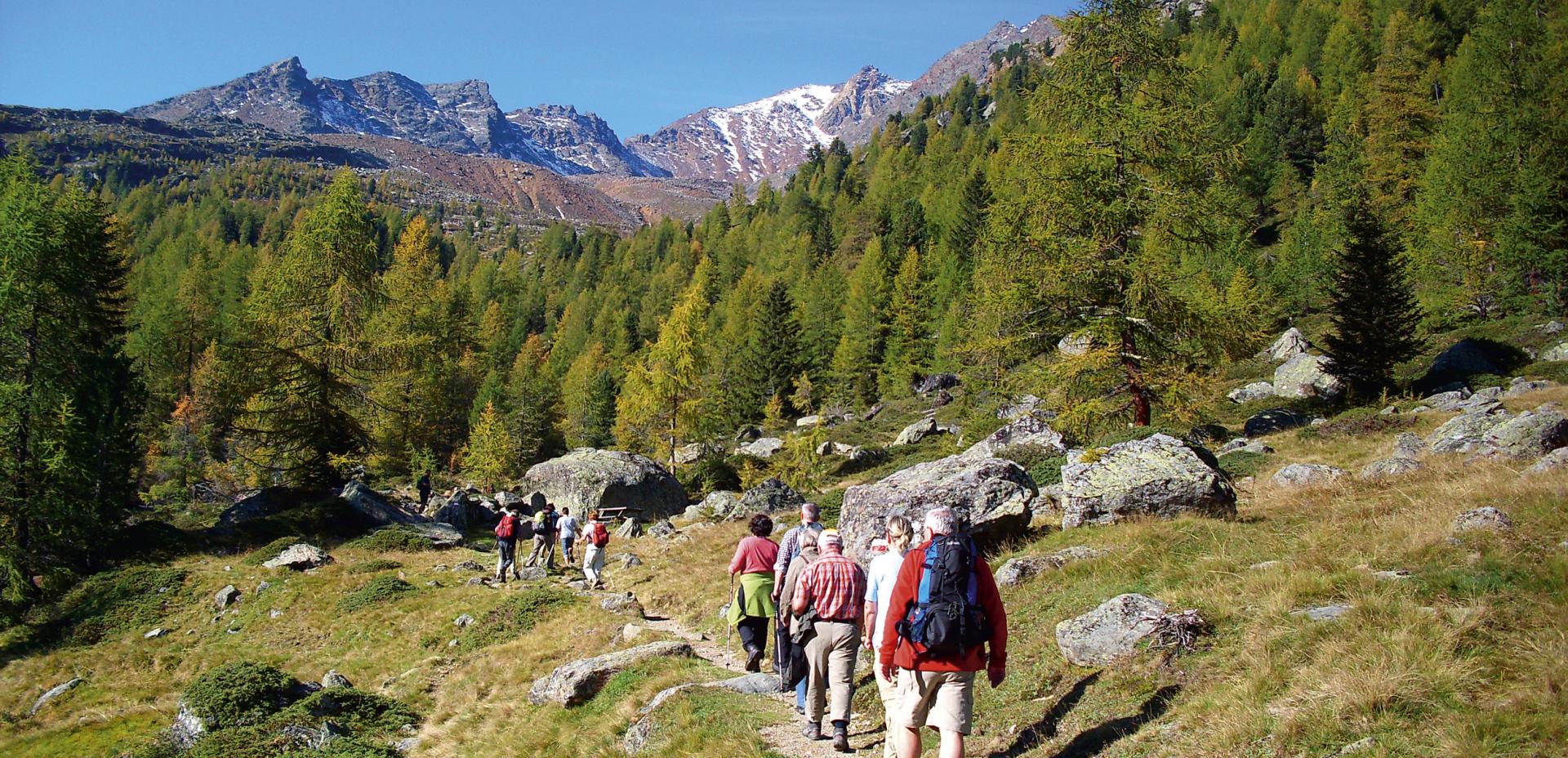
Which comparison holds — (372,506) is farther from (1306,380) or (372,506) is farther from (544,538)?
(1306,380)

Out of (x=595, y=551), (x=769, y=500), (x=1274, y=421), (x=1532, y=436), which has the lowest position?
(x=769, y=500)

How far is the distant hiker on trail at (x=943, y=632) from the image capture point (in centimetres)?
509

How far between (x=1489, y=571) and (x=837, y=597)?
5108mm

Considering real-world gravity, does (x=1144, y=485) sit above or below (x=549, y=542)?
above

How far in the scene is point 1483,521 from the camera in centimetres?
718

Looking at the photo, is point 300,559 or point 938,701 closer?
→ point 938,701

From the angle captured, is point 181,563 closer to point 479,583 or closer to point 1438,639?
point 479,583

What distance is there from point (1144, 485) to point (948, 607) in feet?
23.6

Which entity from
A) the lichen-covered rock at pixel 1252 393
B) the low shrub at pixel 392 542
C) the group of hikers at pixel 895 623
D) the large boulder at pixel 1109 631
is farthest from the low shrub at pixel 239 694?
the lichen-covered rock at pixel 1252 393

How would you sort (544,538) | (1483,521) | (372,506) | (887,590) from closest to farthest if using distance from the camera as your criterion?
(887,590) < (1483,521) < (544,538) < (372,506)

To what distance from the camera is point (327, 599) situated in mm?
17750

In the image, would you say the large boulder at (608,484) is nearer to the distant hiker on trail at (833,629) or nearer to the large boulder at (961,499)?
the large boulder at (961,499)

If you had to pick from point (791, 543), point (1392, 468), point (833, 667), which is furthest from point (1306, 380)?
point (833, 667)

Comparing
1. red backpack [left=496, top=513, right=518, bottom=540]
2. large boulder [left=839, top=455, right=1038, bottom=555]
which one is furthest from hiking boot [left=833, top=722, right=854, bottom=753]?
red backpack [left=496, top=513, right=518, bottom=540]
